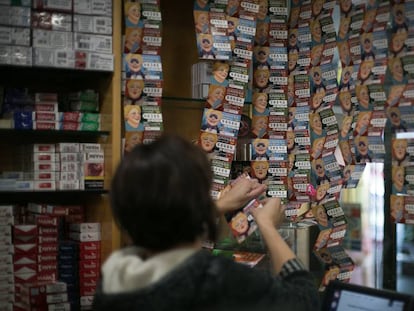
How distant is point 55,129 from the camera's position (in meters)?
2.51

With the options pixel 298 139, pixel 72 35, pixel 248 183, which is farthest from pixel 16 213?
pixel 298 139

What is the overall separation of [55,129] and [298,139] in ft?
3.50

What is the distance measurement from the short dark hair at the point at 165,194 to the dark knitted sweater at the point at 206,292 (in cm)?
8

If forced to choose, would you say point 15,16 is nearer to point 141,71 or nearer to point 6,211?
point 141,71

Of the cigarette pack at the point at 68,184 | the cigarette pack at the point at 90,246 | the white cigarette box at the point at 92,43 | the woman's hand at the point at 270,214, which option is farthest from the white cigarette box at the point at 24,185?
the woman's hand at the point at 270,214

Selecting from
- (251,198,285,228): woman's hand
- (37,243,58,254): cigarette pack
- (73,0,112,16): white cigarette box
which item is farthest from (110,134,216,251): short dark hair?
(73,0,112,16): white cigarette box

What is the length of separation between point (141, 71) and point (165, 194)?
131cm

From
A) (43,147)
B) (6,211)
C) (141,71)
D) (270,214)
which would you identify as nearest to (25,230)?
(6,211)

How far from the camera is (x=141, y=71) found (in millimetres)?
2527

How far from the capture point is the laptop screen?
1596mm

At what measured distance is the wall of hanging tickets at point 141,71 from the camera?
2.51m

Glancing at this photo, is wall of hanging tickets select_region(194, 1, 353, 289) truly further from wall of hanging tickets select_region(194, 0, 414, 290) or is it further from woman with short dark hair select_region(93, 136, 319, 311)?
woman with short dark hair select_region(93, 136, 319, 311)

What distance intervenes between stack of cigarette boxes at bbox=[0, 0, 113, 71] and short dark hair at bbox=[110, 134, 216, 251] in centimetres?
123

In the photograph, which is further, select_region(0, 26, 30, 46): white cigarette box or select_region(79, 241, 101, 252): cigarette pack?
select_region(79, 241, 101, 252): cigarette pack
